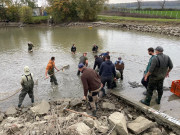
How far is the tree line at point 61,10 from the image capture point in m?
47.2

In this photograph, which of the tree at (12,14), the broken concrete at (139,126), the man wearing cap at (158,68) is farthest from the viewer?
the tree at (12,14)

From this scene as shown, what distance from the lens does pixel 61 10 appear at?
50.3 meters

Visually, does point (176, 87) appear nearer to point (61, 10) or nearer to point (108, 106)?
point (108, 106)

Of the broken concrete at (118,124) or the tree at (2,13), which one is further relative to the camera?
the tree at (2,13)

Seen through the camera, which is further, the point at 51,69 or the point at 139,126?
the point at 51,69

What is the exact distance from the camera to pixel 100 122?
203 inches

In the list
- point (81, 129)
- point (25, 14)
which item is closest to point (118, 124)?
point (81, 129)

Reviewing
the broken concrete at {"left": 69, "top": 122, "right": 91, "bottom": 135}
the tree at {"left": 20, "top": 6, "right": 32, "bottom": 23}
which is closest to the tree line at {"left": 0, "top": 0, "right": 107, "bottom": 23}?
the tree at {"left": 20, "top": 6, "right": 32, "bottom": 23}

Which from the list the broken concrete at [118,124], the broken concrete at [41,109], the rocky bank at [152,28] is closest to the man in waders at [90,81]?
the broken concrete at [118,124]

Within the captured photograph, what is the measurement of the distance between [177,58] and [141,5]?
6873 centimetres

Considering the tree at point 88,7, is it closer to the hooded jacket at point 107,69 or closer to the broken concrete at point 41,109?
the hooded jacket at point 107,69

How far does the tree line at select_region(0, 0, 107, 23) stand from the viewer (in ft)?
155

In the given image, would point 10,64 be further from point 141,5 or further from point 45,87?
point 141,5

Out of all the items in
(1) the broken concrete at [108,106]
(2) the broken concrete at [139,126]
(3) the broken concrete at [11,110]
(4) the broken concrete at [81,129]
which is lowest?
(3) the broken concrete at [11,110]
